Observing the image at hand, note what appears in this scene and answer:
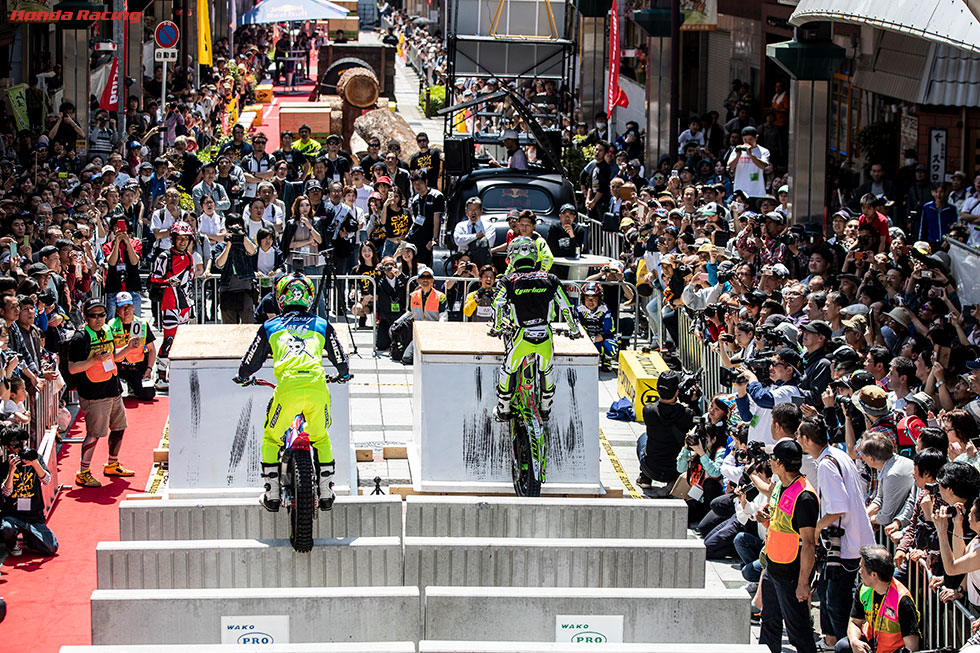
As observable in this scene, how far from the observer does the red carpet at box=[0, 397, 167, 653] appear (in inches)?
433

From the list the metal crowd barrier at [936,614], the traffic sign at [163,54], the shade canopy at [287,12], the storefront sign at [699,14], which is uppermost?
the shade canopy at [287,12]

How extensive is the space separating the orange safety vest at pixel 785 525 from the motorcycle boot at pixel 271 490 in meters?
3.34

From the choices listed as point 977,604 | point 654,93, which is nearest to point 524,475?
point 977,604

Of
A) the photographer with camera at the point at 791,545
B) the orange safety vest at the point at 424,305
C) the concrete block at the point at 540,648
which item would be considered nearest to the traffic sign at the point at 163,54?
the orange safety vest at the point at 424,305

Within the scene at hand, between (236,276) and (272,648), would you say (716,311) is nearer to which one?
(236,276)

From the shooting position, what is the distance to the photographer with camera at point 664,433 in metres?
13.7

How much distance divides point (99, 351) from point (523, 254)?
5142 millimetres

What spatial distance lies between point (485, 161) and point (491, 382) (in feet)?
41.8

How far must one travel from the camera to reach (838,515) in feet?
32.2

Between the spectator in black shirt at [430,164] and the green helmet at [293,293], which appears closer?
the green helmet at [293,293]

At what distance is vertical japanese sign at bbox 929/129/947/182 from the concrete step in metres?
14.0

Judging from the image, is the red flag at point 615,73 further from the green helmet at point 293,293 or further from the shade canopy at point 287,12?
the green helmet at point 293,293

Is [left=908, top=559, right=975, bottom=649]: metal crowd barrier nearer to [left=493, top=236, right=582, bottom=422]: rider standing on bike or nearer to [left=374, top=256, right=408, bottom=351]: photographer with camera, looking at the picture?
[left=493, top=236, right=582, bottom=422]: rider standing on bike

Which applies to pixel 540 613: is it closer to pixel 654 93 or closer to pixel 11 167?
pixel 11 167
